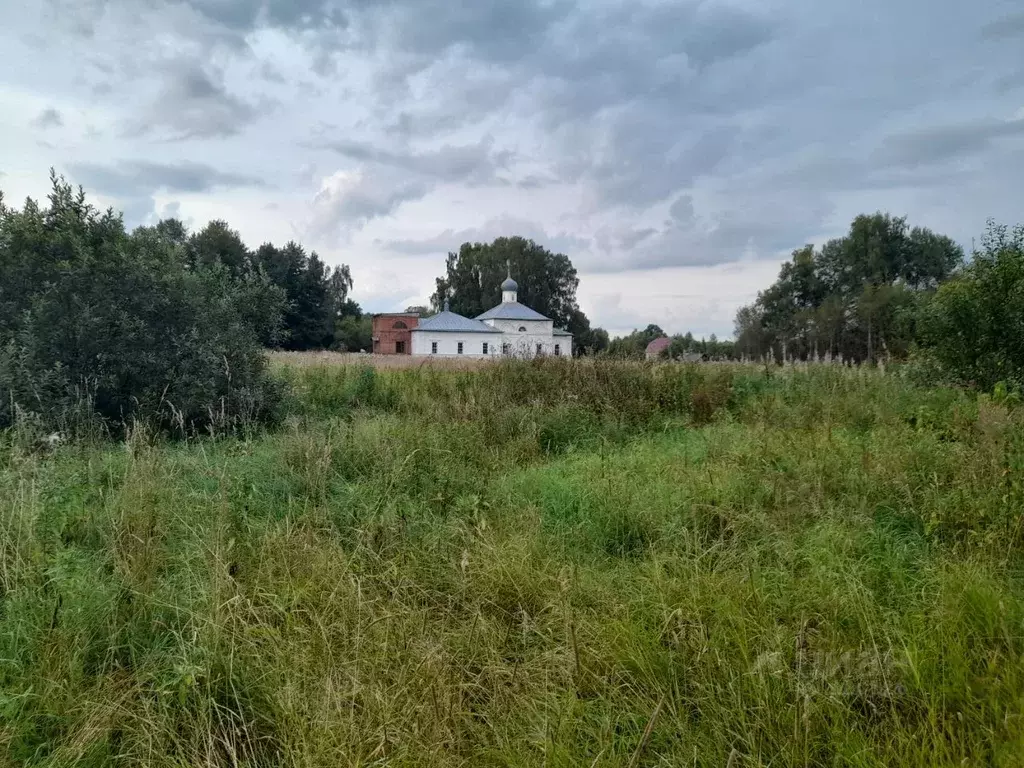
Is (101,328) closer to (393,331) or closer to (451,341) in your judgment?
(451,341)

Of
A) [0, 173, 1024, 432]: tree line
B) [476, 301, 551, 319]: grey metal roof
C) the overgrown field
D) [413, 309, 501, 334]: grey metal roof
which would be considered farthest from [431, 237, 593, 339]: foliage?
the overgrown field

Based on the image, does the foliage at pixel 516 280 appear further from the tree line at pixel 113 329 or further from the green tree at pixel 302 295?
the tree line at pixel 113 329

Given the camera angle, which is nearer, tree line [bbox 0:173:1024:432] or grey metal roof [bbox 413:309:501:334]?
tree line [bbox 0:173:1024:432]

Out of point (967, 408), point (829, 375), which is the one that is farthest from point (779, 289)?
point (967, 408)

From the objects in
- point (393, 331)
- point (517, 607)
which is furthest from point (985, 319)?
point (393, 331)

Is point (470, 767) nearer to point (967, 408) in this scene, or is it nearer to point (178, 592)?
point (178, 592)

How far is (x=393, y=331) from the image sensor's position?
62.3m

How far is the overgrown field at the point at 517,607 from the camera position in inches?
86.3

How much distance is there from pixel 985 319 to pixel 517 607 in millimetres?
8525

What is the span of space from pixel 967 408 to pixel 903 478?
10.2 ft

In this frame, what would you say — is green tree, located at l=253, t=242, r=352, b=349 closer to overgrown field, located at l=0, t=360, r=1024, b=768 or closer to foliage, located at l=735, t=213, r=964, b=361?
foliage, located at l=735, t=213, r=964, b=361

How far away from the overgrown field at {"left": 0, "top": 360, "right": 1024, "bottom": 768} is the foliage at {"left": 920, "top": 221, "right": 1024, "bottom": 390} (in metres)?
3.92

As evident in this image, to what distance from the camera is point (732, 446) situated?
19.2ft

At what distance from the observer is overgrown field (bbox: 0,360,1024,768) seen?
2.19m
